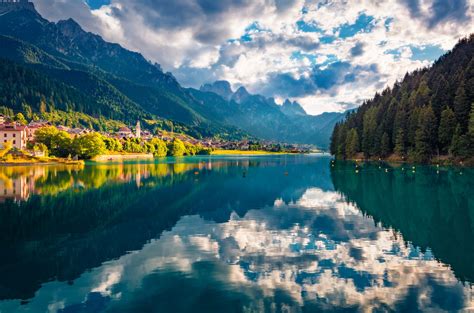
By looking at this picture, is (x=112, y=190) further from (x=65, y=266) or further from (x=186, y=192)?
(x=65, y=266)

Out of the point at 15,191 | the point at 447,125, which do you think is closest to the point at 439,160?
the point at 447,125

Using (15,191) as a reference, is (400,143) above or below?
above

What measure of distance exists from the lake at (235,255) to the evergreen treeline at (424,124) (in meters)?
62.9

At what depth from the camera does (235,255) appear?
949 inches

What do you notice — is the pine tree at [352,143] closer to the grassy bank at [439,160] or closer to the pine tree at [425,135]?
the grassy bank at [439,160]

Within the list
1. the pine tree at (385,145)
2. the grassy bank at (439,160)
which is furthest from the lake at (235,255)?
the pine tree at (385,145)

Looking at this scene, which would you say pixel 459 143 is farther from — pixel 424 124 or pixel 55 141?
pixel 55 141

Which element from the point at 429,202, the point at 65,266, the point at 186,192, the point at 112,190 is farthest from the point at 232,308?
the point at 112,190

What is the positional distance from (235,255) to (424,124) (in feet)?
338

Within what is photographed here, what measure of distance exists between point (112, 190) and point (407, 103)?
12001cm

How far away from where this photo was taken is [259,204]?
4700 centimetres

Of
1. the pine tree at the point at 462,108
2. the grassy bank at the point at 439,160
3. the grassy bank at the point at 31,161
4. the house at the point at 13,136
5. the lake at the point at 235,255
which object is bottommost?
the lake at the point at 235,255

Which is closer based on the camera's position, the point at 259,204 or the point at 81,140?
the point at 259,204

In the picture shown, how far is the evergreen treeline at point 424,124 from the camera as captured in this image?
10031 cm
